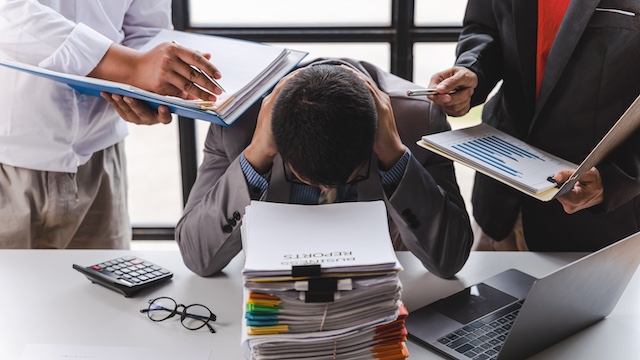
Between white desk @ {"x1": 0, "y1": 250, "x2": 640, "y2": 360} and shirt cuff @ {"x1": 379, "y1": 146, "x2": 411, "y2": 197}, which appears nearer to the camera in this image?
white desk @ {"x1": 0, "y1": 250, "x2": 640, "y2": 360}

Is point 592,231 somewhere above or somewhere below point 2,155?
below

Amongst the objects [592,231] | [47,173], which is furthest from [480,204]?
[47,173]

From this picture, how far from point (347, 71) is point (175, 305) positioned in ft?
1.95

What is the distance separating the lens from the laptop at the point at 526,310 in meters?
1.18

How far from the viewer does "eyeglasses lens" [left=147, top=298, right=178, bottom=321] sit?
4.62ft

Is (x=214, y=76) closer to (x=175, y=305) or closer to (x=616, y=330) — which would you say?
(x=175, y=305)

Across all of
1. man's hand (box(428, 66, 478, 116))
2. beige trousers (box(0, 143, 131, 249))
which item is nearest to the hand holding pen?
man's hand (box(428, 66, 478, 116))

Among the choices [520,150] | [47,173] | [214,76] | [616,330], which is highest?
[214,76]

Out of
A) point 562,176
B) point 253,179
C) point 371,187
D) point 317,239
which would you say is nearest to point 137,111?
point 253,179

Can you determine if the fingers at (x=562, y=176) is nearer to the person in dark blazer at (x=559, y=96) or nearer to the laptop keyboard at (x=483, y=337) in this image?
the person in dark blazer at (x=559, y=96)

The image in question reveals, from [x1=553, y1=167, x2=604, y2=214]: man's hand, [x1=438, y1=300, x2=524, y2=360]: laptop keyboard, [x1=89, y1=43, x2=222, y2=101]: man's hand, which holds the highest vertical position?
[x1=89, y1=43, x2=222, y2=101]: man's hand

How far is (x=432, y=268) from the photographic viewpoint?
1562 mm

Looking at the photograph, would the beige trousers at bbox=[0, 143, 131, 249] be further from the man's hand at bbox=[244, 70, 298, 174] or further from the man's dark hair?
the man's dark hair

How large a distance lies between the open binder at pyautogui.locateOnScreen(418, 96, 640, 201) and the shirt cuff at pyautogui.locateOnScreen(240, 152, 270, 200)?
1.12 feet
